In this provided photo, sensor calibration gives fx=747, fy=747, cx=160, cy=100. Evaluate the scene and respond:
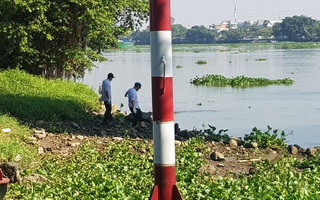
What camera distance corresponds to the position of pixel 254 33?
17575 cm

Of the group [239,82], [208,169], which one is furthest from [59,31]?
[239,82]

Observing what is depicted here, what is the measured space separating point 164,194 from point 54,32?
813 inches

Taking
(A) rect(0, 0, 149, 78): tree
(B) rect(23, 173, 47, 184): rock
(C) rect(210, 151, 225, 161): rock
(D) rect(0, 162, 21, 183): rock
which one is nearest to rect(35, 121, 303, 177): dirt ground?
(C) rect(210, 151, 225, 161): rock

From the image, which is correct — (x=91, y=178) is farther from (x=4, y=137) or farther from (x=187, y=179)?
(x=4, y=137)

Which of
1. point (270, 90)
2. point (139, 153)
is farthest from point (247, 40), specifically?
point (139, 153)

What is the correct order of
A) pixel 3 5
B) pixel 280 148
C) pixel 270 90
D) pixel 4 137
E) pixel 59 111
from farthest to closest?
1. pixel 270 90
2. pixel 3 5
3. pixel 59 111
4. pixel 280 148
5. pixel 4 137

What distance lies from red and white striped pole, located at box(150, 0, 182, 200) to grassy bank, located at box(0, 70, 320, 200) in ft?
12.0

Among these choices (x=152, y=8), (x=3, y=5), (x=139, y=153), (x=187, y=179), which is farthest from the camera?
(x=3, y=5)

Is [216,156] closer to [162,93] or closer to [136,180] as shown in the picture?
[136,180]

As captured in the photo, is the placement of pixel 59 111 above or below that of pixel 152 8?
below

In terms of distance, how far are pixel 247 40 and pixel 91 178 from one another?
6365 inches

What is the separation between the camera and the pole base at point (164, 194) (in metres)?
5.68

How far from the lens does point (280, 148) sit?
17938mm

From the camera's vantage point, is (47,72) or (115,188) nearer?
(115,188)
